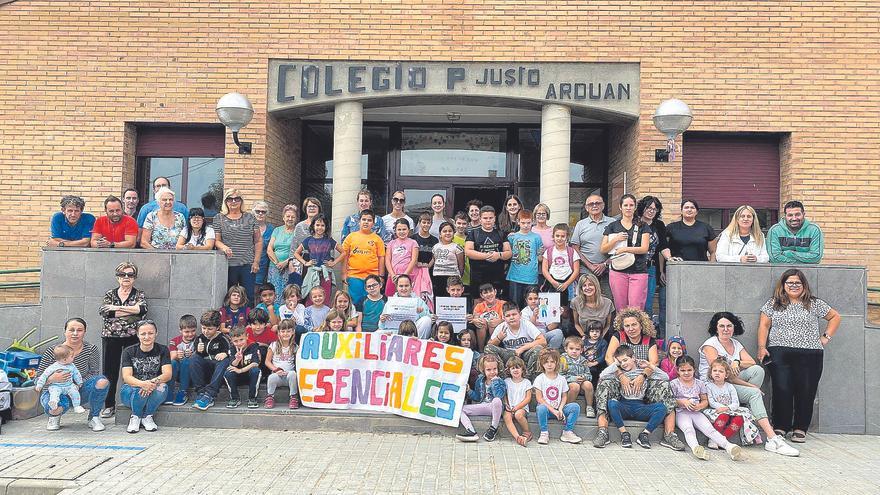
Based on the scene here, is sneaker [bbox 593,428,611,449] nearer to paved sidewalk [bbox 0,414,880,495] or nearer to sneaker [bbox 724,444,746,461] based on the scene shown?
paved sidewalk [bbox 0,414,880,495]

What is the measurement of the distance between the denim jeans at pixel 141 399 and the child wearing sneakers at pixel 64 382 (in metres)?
0.47

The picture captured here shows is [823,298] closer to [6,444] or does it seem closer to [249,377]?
[249,377]

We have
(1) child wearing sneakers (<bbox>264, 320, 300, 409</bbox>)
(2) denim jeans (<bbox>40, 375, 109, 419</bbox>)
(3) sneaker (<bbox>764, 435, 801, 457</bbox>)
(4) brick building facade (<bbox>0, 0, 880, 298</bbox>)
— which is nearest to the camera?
(3) sneaker (<bbox>764, 435, 801, 457</bbox>)

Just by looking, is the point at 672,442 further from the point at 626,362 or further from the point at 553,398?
the point at 553,398

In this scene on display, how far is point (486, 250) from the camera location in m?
8.95

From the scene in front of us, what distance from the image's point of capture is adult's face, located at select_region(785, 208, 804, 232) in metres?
8.01

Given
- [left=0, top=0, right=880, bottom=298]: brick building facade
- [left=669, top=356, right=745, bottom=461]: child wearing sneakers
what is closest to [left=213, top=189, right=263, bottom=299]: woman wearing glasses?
[left=0, top=0, right=880, bottom=298]: brick building facade

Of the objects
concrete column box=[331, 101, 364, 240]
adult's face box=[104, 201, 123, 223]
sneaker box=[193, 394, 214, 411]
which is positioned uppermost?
concrete column box=[331, 101, 364, 240]

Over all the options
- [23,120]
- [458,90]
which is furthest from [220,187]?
[458,90]

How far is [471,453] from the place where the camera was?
21.6 ft

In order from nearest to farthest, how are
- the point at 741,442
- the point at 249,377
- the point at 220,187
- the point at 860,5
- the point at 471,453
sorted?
the point at 471,453 < the point at 741,442 < the point at 249,377 < the point at 860,5 < the point at 220,187

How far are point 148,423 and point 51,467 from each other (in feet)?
4.64

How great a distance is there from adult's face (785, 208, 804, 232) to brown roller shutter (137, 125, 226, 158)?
29.2 ft

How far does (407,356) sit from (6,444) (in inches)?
158
